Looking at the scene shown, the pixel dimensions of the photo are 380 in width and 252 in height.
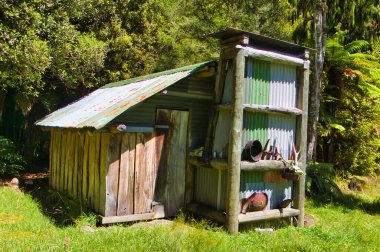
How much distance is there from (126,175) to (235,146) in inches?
98.5

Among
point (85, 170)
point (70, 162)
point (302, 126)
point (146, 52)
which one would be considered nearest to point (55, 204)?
point (70, 162)

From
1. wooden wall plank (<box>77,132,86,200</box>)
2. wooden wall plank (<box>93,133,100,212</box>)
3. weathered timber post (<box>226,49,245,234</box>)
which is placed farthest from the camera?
wooden wall plank (<box>77,132,86,200</box>)

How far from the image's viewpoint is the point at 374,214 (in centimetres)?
1018

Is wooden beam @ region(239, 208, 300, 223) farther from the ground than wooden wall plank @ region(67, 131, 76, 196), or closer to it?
closer to it

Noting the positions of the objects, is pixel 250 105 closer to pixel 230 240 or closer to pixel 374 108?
pixel 230 240

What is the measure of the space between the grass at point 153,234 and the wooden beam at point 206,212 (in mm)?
248

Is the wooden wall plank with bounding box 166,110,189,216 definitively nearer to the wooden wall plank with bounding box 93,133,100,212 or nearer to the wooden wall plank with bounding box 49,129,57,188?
the wooden wall plank with bounding box 93,133,100,212

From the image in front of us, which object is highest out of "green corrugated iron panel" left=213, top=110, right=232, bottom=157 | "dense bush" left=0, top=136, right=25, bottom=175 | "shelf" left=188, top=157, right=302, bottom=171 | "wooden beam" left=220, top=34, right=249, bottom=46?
"wooden beam" left=220, top=34, right=249, bottom=46

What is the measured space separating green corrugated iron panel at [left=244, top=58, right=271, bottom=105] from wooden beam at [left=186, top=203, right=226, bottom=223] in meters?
2.52

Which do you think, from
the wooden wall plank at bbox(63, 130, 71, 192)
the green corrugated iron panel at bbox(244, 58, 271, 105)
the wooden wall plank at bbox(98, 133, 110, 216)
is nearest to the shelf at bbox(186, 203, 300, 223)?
the wooden wall plank at bbox(98, 133, 110, 216)

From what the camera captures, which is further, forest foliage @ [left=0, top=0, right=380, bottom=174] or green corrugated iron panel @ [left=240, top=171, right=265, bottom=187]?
forest foliage @ [left=0, top=0, right=380, bottom=174]

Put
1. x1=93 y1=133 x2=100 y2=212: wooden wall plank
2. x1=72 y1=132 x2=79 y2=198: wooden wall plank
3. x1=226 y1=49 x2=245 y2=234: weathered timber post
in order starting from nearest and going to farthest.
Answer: x1=226 y1=49 x2=245 y2=234: weathered timber post → x1=93 y1=133 x2=100 y2=212: wooden wall plank → x1=72 y1=132 x2=79 y2=198: wooden wall plank

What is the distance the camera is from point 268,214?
26.0 feet

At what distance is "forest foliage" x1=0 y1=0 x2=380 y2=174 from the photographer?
37.8 feet
